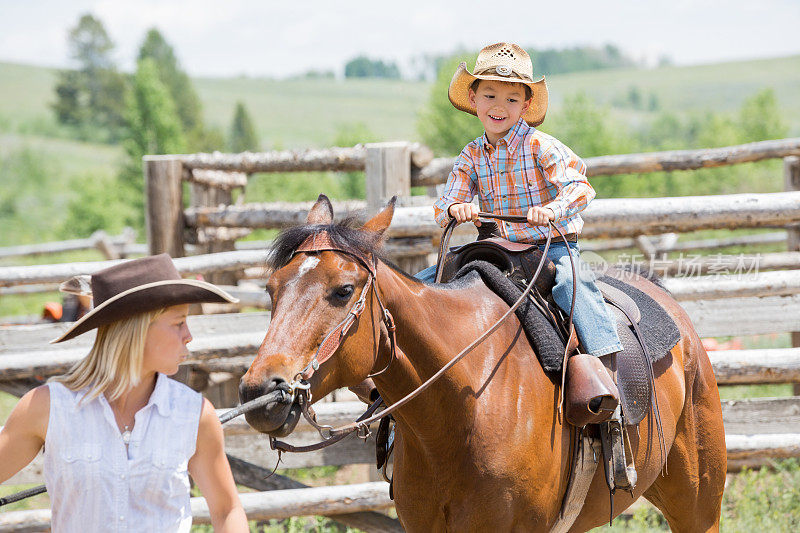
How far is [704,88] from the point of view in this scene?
4313 inches

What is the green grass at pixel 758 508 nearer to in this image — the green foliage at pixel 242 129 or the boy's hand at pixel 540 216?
the boy's hand at pixel 540 216

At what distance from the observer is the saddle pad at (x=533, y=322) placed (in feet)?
→ 10.2

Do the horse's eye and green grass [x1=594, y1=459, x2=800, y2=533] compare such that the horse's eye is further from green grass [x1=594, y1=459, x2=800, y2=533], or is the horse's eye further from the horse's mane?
green grass [x1=594, y1=459, x2=800, y2=533]

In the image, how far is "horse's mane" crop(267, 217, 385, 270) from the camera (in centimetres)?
263

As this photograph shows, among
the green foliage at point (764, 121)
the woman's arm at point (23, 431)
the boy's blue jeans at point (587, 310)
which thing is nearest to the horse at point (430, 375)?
the boy's blue jeans at point (587, 310)

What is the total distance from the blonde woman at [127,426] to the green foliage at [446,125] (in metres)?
32.7

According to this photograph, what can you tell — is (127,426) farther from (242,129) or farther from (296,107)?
(296,107)

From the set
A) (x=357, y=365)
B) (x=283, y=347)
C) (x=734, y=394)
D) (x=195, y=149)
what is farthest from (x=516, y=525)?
(x=195, y=149)

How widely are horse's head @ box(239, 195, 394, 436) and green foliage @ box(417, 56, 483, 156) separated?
105 feet

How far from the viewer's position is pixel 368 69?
518ft

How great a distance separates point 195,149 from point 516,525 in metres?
60.6

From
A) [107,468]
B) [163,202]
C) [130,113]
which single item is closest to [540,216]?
[107,468]

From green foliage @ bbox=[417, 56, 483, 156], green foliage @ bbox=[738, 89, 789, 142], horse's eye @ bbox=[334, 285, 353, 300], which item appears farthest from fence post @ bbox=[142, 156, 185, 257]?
green foliage @ bbox=[738, 89, 789, 142]

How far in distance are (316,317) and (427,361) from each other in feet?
1.85
